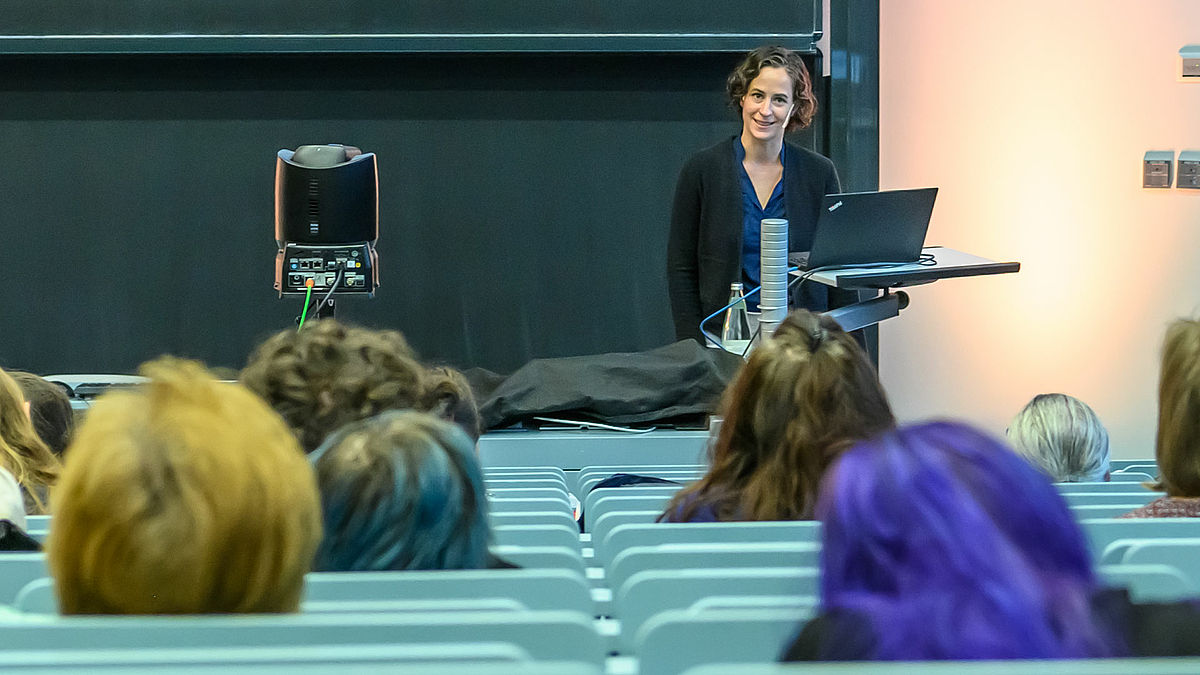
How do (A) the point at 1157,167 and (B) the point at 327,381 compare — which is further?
(A) the point at 1157,167

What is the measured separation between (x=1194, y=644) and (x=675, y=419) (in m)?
2.67

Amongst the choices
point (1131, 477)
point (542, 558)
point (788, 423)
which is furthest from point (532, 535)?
point (1131, 477)

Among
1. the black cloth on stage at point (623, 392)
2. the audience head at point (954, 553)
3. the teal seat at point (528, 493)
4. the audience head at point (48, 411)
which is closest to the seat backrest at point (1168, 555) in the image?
the audience head at point (954, 553)

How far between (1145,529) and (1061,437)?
99 cm

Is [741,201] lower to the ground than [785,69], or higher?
lower

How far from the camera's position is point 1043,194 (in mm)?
5609

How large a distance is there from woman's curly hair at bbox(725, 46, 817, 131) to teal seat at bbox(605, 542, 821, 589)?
8.88ft

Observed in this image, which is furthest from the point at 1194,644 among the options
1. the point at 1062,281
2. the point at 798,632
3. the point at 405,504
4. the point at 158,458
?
the point at 1062,281

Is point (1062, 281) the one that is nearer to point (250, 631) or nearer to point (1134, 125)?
point (1134, 125)

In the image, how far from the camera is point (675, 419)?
377 cm

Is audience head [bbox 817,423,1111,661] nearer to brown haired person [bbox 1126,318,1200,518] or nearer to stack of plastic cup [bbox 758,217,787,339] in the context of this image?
brown haired person [bbox 1126,318,1200,518]

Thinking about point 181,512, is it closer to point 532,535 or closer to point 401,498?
point 401,498

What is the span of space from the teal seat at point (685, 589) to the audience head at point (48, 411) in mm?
1792

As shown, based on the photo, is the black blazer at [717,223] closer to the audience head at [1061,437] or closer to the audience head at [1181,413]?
the audience head at [1061,437]
